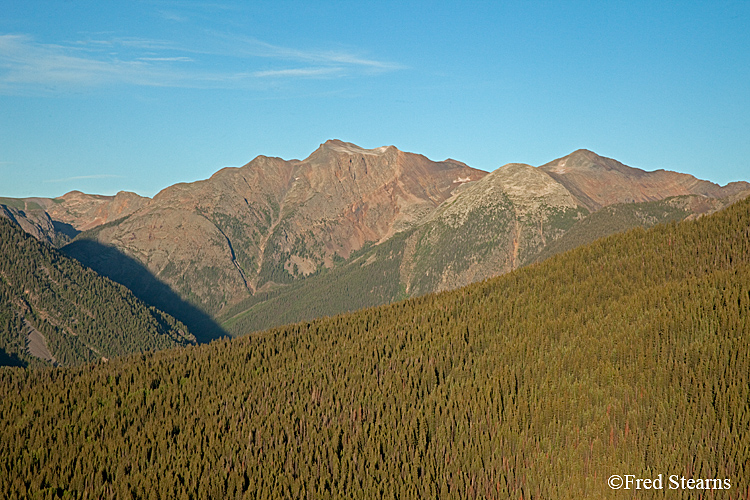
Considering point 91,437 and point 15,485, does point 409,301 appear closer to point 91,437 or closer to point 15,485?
point 91,437

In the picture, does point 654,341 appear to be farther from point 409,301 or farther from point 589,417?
point 409,301

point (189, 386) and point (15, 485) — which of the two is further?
point (189, 386)

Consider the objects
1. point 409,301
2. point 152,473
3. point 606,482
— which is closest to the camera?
point 606,482

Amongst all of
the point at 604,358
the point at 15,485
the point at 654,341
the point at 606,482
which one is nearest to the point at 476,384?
the point at 604,358

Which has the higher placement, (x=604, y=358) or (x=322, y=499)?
(x=604, y=358)

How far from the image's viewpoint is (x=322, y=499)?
81.5 m

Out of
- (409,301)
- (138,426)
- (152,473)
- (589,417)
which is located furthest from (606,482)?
(409,301)

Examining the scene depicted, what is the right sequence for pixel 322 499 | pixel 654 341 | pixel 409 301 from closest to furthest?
pixel 322 499, pixel 654 341, pixel 409 301

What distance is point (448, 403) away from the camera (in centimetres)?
10406

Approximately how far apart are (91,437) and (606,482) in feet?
258

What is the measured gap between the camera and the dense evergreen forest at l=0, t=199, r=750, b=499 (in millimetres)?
81625

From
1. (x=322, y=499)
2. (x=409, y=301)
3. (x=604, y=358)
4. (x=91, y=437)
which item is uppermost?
(x=409, y=301)

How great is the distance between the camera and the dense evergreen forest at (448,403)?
81625mm

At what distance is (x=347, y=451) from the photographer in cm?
9312
